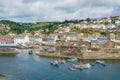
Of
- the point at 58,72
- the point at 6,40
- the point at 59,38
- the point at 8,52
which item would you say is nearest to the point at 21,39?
the point at 6,40

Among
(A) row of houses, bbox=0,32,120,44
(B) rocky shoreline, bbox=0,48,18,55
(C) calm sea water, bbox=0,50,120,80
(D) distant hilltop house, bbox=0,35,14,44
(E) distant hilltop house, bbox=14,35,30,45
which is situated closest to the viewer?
(C) calm sea water, bbox=0,50,120,80

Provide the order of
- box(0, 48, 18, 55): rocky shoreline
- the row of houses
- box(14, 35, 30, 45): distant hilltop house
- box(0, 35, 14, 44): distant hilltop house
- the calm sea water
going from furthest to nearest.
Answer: box(14, 35, 30, 45): distant hilltop house, box(0, 35, 14, 44): distant hilltop house, the row of houses, box(0, 48, 18, 55): rocky shoreline, the calm sea water

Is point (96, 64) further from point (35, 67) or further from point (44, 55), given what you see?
point (44, 55)

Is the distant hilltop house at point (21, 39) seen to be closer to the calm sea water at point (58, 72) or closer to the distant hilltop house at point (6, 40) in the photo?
the distant hilltop house at point (6, 40)

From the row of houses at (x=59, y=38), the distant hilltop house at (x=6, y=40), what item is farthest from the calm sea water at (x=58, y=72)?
the distant hilltop house at (x=6, y=40)

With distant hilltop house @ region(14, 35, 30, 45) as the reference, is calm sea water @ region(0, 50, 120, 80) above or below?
above

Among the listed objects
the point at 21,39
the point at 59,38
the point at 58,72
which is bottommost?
the point at 21,39

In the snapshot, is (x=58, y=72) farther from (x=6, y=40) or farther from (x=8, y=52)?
(x=6, y=40)

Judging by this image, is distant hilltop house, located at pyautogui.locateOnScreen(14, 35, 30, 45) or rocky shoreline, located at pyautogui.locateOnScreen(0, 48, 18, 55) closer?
rocky shoreline, located at pyautogui.locateOnScreen(0, 48, 18, 55)

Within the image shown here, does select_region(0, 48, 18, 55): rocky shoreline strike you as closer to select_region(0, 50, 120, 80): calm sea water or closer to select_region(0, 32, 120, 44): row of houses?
select_region(0, 32, 120, 44): row of houses

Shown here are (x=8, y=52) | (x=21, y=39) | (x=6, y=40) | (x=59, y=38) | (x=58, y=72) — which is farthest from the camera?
(x=21, y=39)

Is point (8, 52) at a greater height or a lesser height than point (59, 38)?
lesser

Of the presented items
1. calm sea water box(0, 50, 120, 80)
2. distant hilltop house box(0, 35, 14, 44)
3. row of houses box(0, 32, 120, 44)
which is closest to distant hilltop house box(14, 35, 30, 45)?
row of houses box(0, 32, 120, 44)
